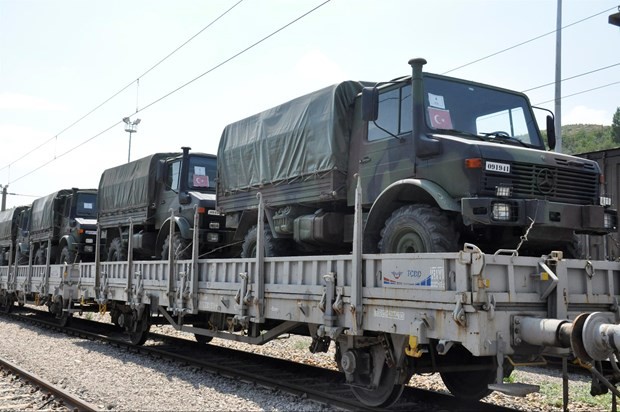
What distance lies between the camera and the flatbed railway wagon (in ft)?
15.2

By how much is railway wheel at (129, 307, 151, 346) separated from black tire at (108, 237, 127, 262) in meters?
2.62

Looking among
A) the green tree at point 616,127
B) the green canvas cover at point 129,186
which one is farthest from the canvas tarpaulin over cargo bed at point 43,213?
the green tree at point 616,127

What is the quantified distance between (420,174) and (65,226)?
1434 cm

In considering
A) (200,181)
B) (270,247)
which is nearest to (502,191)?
(270,247)

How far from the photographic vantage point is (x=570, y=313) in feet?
16.7

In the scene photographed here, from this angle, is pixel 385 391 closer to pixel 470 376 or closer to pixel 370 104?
pixel 470 376

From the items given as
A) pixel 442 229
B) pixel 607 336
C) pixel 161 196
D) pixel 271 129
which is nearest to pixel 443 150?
pixel 442 229

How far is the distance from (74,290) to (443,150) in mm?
10519

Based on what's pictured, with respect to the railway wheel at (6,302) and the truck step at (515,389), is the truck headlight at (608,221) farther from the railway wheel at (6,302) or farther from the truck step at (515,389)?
the railway wheel at (6,302)

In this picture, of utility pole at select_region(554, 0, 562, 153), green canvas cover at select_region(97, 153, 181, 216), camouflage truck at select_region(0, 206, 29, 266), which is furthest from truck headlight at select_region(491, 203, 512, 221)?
camouflage truck at select_region(0, 206, 29, 266)

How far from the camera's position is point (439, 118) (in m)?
6.75

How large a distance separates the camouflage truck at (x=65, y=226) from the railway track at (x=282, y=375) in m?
4.11

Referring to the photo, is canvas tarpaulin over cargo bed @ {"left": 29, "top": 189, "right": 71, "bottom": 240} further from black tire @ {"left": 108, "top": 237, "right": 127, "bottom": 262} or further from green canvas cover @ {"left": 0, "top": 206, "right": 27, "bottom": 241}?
black tire @ {"left": 108, "top": 237, "right": 127, "bottom": 262}

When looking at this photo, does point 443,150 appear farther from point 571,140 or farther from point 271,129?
point 571,140
